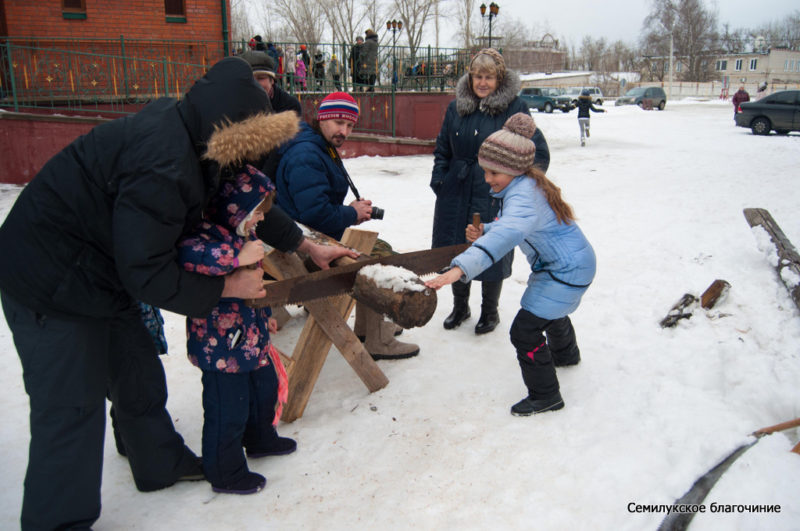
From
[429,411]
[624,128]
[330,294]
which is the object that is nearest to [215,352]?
[330,294]

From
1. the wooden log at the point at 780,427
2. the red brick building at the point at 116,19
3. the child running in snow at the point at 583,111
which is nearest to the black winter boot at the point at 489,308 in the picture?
the wooden log at the point at 780,427

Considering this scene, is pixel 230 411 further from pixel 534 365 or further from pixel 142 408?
pixel 534 365

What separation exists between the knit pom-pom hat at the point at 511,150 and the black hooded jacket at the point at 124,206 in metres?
→ 1.42

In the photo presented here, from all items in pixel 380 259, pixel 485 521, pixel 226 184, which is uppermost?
pixel 226 184

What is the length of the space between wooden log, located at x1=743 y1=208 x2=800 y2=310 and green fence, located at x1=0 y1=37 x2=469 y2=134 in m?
9.50

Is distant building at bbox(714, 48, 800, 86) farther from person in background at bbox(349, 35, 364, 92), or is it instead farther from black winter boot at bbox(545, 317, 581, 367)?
black winter boot at bbox(545, 317, 581, 367)

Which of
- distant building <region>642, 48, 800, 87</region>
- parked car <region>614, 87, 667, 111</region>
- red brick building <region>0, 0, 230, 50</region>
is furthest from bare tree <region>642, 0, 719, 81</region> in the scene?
red brick building <region>0, 0, 230, 50</region>

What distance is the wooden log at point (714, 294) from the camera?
15.0 feet

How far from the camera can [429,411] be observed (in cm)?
343

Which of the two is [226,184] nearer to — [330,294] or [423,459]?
[330,294]

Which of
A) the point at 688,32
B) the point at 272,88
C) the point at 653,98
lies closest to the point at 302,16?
the point at 653,98

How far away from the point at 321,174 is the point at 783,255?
413cm

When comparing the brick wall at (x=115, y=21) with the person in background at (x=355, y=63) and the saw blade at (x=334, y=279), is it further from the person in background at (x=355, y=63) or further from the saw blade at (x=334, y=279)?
the saw blade at (x=334, y=279)

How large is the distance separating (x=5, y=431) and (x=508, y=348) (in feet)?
10.5
